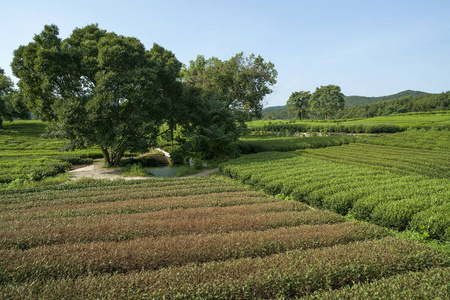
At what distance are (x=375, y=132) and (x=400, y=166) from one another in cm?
2463

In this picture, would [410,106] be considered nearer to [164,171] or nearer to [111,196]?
[164,171]

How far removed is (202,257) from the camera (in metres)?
Result: 4.11

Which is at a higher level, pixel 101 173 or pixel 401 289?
pixel 401 289

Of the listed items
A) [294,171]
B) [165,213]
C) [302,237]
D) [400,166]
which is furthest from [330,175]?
[165,213]

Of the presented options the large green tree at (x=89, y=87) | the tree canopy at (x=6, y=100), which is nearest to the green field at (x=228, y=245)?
the large green tree at (x=89, y=87)

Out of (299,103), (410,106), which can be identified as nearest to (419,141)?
(299,103)

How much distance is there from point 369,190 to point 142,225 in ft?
23.7

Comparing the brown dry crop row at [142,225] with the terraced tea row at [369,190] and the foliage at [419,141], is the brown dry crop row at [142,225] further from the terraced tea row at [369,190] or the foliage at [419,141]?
the foliage at [419,141]

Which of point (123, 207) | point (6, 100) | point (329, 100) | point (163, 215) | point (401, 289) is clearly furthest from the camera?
point (329, 100)

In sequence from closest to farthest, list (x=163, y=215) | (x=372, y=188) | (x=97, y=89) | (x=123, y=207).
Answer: (x=163, y=215)
(x=123, y=207)
(x=372, y=188)
(x=97, y=89)

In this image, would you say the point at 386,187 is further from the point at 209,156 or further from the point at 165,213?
the point at 209,156

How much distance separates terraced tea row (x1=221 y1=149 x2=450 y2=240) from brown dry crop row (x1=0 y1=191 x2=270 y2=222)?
1851 mm

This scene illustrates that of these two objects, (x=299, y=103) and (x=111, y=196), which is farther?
(x=299, y=103)

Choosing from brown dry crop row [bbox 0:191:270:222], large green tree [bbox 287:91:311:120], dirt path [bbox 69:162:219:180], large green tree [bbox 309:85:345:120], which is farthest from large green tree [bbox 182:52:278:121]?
large green tree [bbox 287:91:311:120]
